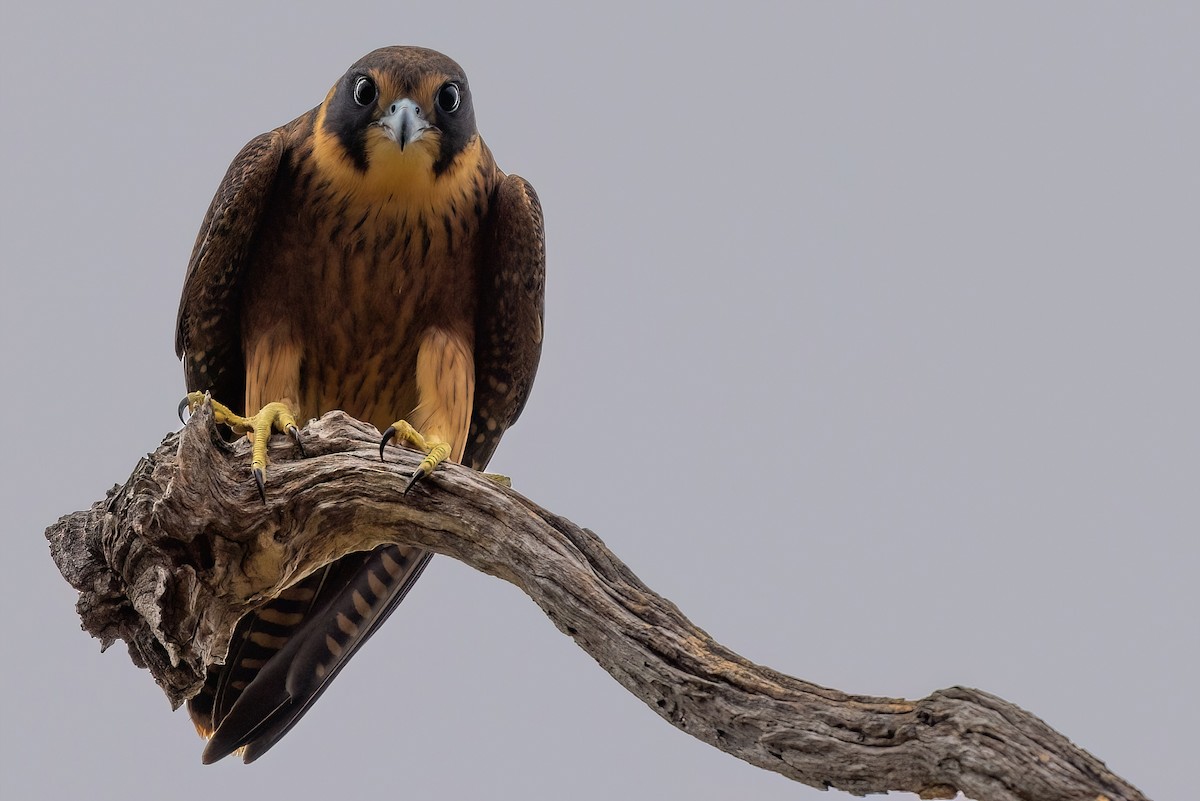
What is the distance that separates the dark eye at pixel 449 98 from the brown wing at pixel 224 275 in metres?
0.65

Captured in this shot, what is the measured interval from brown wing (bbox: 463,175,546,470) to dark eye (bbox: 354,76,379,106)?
60 cm

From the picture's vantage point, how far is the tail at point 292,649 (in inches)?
178

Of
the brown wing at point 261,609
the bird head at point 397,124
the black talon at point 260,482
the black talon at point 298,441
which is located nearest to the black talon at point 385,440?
the black talon at point 298,441

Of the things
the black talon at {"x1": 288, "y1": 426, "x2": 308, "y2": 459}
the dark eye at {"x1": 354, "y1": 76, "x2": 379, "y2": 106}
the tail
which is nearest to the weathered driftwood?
the black talon at {"x1": 288, "y1": 426, "x2": 308, "y2": 459}

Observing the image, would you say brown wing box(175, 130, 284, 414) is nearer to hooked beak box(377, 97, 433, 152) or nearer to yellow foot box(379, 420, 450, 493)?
hooked beak box(377, 97, 433, 152)

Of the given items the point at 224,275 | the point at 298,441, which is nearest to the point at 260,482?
the point at 298,441

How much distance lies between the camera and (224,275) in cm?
431

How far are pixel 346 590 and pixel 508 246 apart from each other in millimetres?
1449

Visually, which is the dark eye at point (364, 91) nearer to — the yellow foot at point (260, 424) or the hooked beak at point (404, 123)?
the hooked beak at point (404, 123)

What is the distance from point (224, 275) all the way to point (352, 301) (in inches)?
18.9

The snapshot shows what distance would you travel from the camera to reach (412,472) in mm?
3627

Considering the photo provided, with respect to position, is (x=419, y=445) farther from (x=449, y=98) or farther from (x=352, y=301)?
(x=449, y=98)

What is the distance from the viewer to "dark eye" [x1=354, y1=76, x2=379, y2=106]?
395 centimetres

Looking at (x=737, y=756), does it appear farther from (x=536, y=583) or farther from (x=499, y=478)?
(x=499, y=478)
